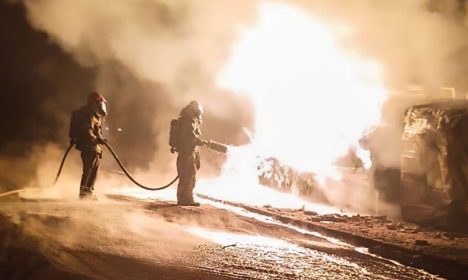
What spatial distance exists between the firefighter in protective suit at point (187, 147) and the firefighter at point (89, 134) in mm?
1438

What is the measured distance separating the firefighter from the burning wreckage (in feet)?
18.2

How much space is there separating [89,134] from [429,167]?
20.4 ft

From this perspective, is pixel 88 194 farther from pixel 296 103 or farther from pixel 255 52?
pixel 255 52

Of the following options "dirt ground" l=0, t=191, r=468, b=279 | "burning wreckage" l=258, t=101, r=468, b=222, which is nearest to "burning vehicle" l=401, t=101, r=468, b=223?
"burning wreckage" l=258, t=101, r=468, b=222

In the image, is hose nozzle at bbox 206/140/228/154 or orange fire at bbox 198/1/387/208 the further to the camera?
orange fire at bbox 198/1/387/208

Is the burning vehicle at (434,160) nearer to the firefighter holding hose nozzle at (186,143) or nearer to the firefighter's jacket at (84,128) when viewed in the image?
the firefighter holding hose nozzle at (186,143)

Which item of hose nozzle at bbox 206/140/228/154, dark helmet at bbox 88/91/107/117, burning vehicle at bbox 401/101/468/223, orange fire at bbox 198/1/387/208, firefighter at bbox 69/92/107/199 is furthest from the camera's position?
orange fire at bbox 198/1/387/208

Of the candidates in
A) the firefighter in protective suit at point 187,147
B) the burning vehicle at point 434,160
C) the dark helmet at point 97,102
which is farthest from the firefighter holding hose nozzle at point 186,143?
the burning vehicle at point 434,160

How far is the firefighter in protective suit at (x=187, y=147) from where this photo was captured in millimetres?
7645

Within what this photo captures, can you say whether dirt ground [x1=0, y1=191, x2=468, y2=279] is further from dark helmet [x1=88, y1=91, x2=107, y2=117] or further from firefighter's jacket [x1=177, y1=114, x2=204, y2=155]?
dark helmet [x1=88, y1=91, x2=107, y2=117]

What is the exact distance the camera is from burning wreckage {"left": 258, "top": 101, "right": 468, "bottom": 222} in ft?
23.9

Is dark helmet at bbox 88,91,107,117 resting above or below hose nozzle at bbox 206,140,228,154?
above

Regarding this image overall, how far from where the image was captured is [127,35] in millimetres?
13797

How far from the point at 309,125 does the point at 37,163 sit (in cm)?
887
